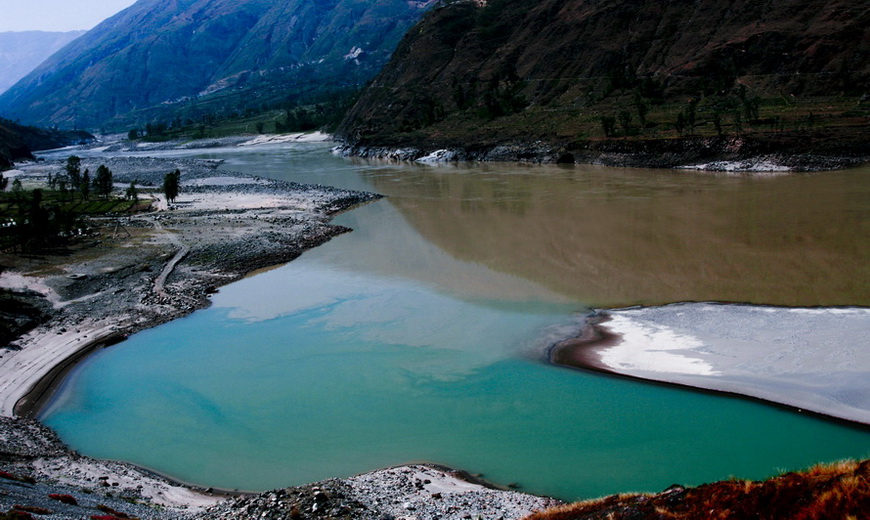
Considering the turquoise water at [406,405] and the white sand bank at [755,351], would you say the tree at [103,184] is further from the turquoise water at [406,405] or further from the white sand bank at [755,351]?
the white sand bank at [755,351]

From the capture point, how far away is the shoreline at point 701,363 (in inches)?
624

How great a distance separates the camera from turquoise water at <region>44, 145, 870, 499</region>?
14414 mm

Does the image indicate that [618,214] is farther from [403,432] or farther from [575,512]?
[575,512]

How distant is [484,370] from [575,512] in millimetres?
9001

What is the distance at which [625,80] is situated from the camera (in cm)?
8612

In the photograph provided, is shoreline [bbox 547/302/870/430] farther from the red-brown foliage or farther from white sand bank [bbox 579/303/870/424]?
the red-brown foliage

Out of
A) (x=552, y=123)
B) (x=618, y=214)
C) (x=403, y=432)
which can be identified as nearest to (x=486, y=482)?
(x=403, y=432)

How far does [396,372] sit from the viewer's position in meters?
19.9

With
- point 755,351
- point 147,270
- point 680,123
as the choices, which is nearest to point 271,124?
point 680,123

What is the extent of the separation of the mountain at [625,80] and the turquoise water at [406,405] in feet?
145

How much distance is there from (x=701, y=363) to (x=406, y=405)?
8817mm

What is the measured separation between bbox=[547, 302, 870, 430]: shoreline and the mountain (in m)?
40.3

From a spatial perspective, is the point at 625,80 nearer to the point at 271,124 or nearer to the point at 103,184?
the point at 103,184

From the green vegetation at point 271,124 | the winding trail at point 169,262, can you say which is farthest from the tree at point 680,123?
the green vegetation at point 271,124
